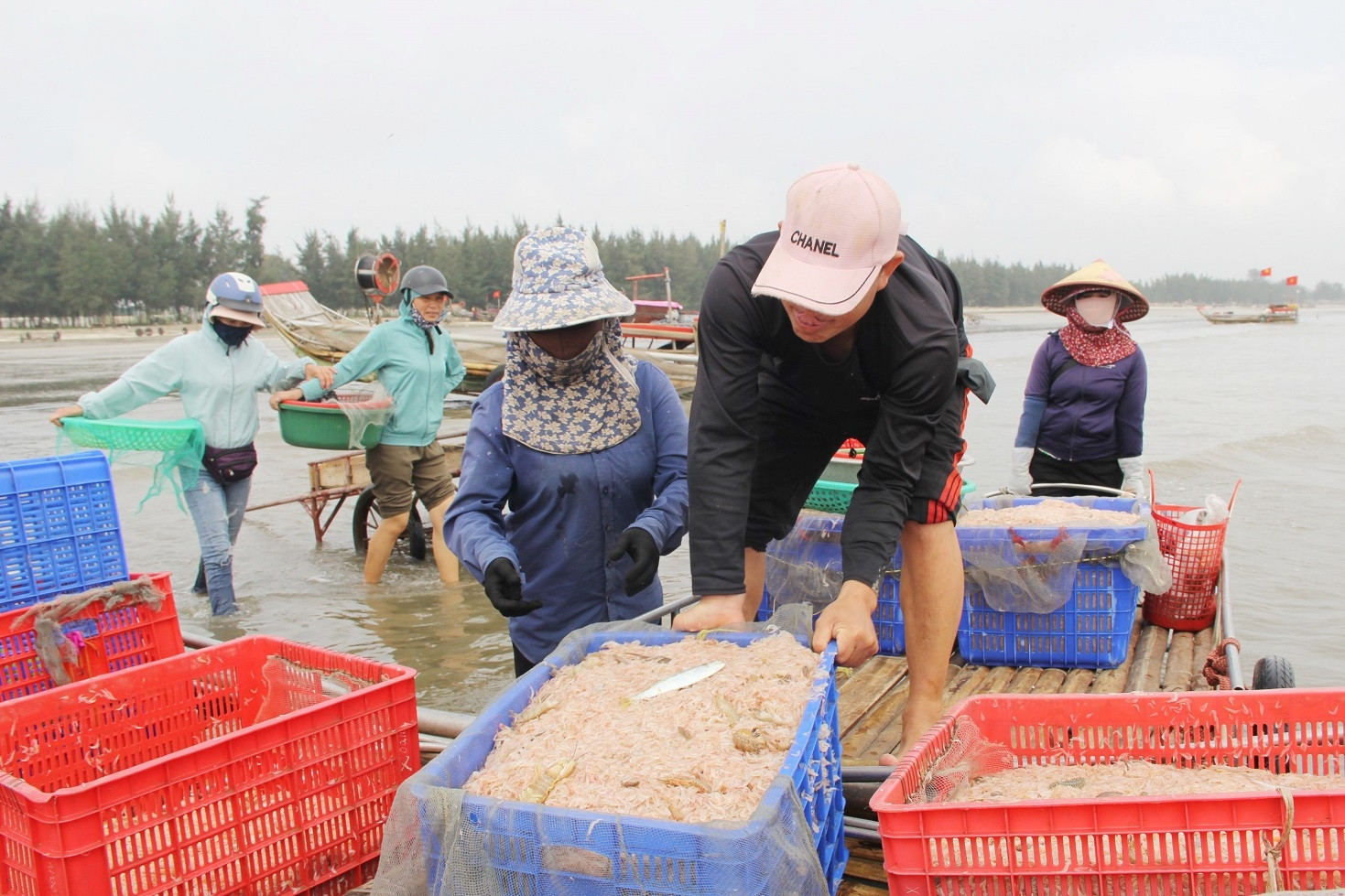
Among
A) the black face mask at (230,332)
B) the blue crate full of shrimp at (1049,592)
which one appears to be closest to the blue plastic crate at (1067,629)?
the blue crate full of shrimp at (1049,592)

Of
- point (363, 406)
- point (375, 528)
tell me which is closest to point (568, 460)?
point (363, 406)

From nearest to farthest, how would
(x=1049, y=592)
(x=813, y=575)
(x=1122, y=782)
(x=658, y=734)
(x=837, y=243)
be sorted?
1. (x=658, y=734)
2. (x=1122, y=782)
3. (x=837, y=243)
4. (x=1049, y=592)
5. (x=813, y=575)

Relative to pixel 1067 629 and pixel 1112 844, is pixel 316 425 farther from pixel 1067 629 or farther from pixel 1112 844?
pixel 1112 844

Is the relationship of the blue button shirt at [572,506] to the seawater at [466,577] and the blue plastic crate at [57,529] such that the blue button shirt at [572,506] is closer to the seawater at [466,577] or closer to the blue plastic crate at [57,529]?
the blue plastic crate at [57,529]

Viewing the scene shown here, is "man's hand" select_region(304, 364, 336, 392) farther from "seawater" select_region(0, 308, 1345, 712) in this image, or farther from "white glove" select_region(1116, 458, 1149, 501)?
"white glove" select_region(1116, 458, 1149, 501)

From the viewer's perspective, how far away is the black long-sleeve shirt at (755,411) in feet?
7.75

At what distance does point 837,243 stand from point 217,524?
16.8 feet

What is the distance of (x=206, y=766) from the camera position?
75.4 inches

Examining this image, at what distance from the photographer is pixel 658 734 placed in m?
1.83

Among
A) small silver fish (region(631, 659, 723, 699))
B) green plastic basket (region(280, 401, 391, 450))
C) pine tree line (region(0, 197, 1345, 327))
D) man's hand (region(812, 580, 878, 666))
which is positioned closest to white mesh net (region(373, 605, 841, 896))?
small silver fish (region(631, 659, 723, 699))

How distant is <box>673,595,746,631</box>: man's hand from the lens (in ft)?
7.74

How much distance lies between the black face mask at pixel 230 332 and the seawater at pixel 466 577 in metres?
1.16

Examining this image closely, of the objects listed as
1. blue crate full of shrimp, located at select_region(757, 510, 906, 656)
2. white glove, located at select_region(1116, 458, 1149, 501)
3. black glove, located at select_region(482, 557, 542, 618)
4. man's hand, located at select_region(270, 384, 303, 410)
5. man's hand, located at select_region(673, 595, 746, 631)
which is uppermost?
man's hand, located at select_region(270, 384, 303, 410)

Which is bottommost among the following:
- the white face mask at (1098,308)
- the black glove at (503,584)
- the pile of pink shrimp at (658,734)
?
the pile of pink shrimp at (658,734)
